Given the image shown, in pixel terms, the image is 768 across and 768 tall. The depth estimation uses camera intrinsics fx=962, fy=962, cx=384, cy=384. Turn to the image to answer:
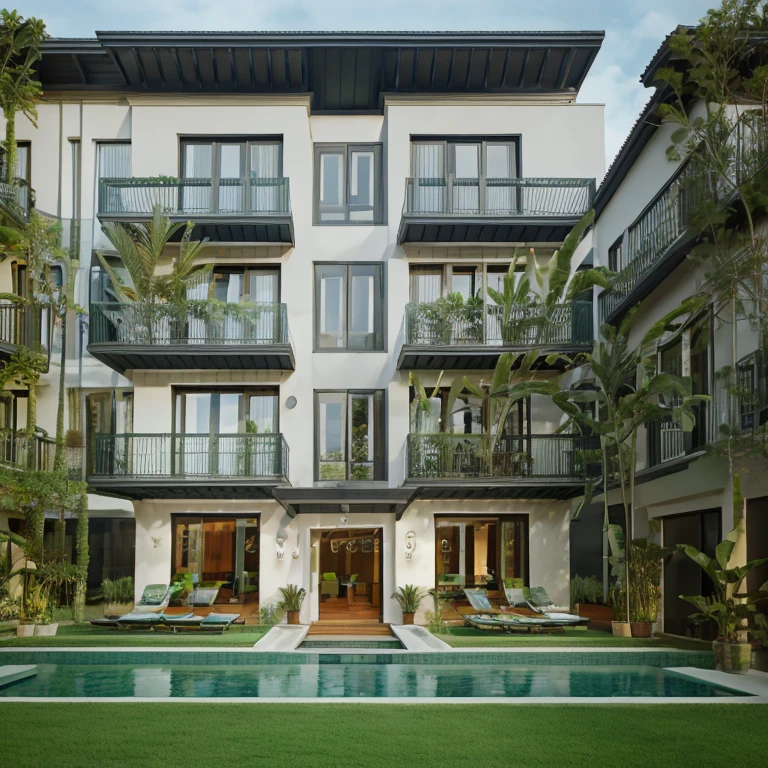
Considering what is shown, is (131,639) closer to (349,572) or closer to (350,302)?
(349,572)

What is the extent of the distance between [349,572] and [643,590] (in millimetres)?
8034

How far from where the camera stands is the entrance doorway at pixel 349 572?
953 inches

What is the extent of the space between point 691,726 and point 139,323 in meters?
16.1

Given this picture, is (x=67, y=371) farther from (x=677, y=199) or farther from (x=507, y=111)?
(x=677, y=199)

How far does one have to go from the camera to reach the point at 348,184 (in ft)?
82.0

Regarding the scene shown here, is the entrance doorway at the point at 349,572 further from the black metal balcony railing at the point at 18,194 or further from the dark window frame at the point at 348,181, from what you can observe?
the black metal balcony railing at the point at 18,194

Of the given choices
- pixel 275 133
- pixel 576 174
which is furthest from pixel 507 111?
pixel 275 133

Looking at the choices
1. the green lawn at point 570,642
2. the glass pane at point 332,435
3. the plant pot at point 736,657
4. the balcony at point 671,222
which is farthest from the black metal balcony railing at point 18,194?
the plant pot at point 736,657

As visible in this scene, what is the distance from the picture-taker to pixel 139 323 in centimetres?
2273

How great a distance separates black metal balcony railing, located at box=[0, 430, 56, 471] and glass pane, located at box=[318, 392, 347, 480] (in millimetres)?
6456

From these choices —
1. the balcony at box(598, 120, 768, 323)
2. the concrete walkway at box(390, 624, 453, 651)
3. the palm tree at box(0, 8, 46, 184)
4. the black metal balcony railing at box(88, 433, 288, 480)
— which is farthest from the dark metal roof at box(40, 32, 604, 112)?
the concrete walkway at box(390, 624, 453, 651)

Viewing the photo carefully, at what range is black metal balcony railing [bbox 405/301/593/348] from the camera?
2317 centimetres

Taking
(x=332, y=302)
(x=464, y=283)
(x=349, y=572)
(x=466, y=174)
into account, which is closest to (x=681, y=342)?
(x=464, y=283)

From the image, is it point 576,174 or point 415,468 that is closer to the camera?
point 415,468
